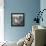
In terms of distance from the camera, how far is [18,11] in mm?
6043

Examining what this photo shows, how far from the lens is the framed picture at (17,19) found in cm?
605

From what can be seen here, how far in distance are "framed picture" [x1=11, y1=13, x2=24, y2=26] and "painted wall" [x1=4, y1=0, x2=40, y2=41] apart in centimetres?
13

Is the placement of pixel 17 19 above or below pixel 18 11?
below

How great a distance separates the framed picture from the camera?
6047 mm

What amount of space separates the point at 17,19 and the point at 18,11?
354 millimetres

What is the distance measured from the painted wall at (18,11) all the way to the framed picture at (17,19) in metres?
0.13

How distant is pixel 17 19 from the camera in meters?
6.06

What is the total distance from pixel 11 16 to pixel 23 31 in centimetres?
85

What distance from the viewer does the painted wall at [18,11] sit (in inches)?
237

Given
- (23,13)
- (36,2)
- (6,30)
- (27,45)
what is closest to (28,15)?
(23,13)

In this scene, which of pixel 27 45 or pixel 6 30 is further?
pixel 6 30

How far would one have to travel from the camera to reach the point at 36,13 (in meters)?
6.06

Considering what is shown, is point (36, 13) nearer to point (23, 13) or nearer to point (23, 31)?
point (23, 13)

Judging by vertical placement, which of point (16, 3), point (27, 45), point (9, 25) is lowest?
point (27, 45)
